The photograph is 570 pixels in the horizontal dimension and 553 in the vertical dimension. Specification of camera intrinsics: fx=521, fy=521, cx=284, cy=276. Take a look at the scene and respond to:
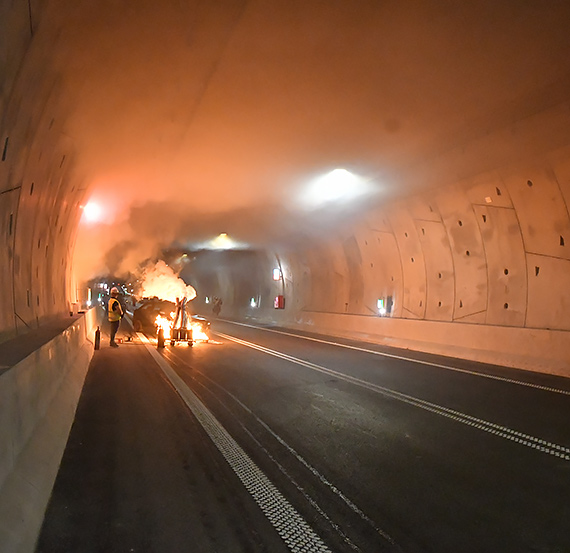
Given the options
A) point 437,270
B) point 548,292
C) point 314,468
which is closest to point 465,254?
point 437,270

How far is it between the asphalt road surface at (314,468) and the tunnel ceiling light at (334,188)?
6.31 metres

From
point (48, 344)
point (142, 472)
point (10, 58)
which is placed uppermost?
point (10, 58)

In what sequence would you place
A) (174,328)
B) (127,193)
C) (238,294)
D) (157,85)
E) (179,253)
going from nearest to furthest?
(157,85) < (127,193) < (174,328) < (179,253) < (238,294)

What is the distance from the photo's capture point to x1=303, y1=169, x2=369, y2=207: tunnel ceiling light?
48.4ft

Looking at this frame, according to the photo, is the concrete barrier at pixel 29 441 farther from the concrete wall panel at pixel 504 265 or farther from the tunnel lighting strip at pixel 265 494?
the concrete wall panel at pixel 504 265

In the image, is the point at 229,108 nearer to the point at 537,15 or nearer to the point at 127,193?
the point at 537,15

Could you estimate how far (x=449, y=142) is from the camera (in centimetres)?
1148

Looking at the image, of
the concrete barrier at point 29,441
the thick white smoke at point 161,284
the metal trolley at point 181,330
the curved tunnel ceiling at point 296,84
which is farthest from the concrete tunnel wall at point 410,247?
the thick white smoke at point 161,284

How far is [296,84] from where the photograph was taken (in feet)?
28.7

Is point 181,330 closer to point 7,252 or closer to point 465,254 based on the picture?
point 465,254

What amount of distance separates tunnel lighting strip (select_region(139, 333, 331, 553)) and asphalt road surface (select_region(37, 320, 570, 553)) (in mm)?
18

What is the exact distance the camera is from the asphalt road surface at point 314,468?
4016 mm

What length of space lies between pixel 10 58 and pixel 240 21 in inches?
118

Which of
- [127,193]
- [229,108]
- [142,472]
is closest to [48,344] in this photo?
[142,472]
